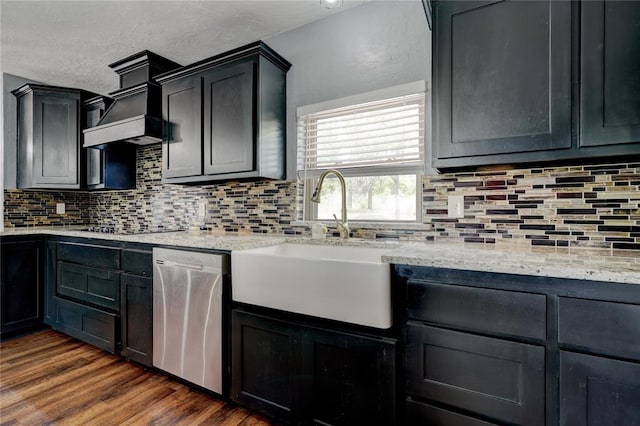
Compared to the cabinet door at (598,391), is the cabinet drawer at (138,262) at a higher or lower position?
higher

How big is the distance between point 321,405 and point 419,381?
0.48m

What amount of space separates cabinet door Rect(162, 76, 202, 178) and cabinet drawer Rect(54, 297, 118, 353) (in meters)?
1.16

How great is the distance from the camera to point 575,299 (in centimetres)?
103

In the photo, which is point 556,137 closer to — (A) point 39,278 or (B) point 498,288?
(B) point 498,288

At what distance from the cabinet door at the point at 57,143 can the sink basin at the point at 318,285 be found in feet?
8.47

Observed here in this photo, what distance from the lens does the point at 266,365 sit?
1.61m

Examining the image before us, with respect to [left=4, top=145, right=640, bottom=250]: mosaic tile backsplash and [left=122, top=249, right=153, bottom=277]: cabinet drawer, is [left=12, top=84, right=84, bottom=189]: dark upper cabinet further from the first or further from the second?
[left=122, top=249, right=153, bottom=277]: cabinet drawer

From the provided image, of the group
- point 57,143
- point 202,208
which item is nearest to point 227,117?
point 202,208

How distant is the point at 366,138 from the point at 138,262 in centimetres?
174

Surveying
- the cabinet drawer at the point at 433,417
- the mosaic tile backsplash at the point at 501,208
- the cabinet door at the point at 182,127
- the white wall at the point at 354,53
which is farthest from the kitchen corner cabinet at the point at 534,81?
the cabinet door at the point at 182,127

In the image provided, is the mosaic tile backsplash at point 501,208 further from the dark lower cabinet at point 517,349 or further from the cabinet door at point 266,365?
the cabinet door at point 266,365

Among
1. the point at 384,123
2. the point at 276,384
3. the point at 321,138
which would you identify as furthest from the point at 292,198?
the point at 276,384

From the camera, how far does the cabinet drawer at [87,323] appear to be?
7.61ft

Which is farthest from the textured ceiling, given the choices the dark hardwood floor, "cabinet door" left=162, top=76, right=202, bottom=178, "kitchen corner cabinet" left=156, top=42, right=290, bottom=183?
the dark hardwood floor
